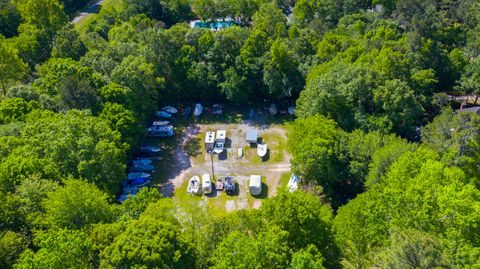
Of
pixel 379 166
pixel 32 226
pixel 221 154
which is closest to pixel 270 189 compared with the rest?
pixel 221 154

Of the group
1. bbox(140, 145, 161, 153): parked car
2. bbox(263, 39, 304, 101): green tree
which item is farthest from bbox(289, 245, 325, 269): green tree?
bbox(263, 39, 304, 101): green tree

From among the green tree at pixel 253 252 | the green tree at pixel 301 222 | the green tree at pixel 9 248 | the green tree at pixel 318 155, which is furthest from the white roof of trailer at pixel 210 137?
the green tree at pixel 9 248

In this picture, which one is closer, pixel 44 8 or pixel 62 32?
pixel 62 32

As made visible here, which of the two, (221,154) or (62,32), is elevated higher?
(62,32)

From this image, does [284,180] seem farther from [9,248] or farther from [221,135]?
[9,248]

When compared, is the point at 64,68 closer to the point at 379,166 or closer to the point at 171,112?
the point at 171,112

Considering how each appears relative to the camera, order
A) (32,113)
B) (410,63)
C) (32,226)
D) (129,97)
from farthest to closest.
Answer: (410,63) → (129,97) → (32,113) → (32,226)

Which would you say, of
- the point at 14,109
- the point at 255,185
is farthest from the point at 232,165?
the point at 14,109

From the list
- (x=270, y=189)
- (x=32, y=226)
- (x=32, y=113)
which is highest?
(x=32, y=113)
